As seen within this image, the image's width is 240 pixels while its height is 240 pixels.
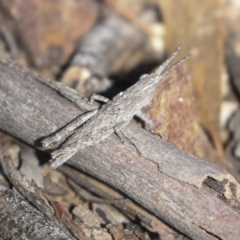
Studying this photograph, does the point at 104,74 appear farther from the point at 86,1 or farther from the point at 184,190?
the point at 184,190

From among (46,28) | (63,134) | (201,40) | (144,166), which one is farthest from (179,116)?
(46,28)

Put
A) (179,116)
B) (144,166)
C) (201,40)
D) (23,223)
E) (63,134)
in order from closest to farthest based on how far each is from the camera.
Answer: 1. (23,223)
2. (144,166)
3. (63,134)
4. (179,116)
5. (201,40)

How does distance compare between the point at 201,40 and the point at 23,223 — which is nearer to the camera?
the point at 23,223

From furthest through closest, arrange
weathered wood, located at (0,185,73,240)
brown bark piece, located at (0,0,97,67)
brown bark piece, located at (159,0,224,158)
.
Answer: brown bark piece, located at (0,0,97,67), brown bark piece, located at (159,0,224,158), weathered wood, located at (0,185,73,240)

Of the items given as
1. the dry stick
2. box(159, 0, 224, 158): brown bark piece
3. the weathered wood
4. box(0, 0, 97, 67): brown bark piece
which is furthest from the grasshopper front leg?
box(0, 0, 97, 67): brown bark piece

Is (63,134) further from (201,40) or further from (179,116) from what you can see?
(201,40)

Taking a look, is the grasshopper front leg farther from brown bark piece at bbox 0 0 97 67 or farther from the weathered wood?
brown bark piece at bbox 0 0 97 67

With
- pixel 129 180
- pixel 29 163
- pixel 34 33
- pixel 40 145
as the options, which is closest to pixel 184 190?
pixel 129 180

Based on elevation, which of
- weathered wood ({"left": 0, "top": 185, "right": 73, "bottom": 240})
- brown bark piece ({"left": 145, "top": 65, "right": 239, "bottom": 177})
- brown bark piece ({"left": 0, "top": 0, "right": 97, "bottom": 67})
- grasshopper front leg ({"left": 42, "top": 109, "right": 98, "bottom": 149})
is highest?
brown bark piece ({"left": 0, "top": 0, "right": 97, "bottom": 67})

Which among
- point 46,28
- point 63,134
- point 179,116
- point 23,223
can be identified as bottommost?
point 23,223

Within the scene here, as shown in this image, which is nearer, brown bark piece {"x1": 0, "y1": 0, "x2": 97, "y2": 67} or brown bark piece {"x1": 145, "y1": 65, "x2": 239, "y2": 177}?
brown bark piece {"x1": 145, "y1": 65, "x2": 239, "y2": 177}
